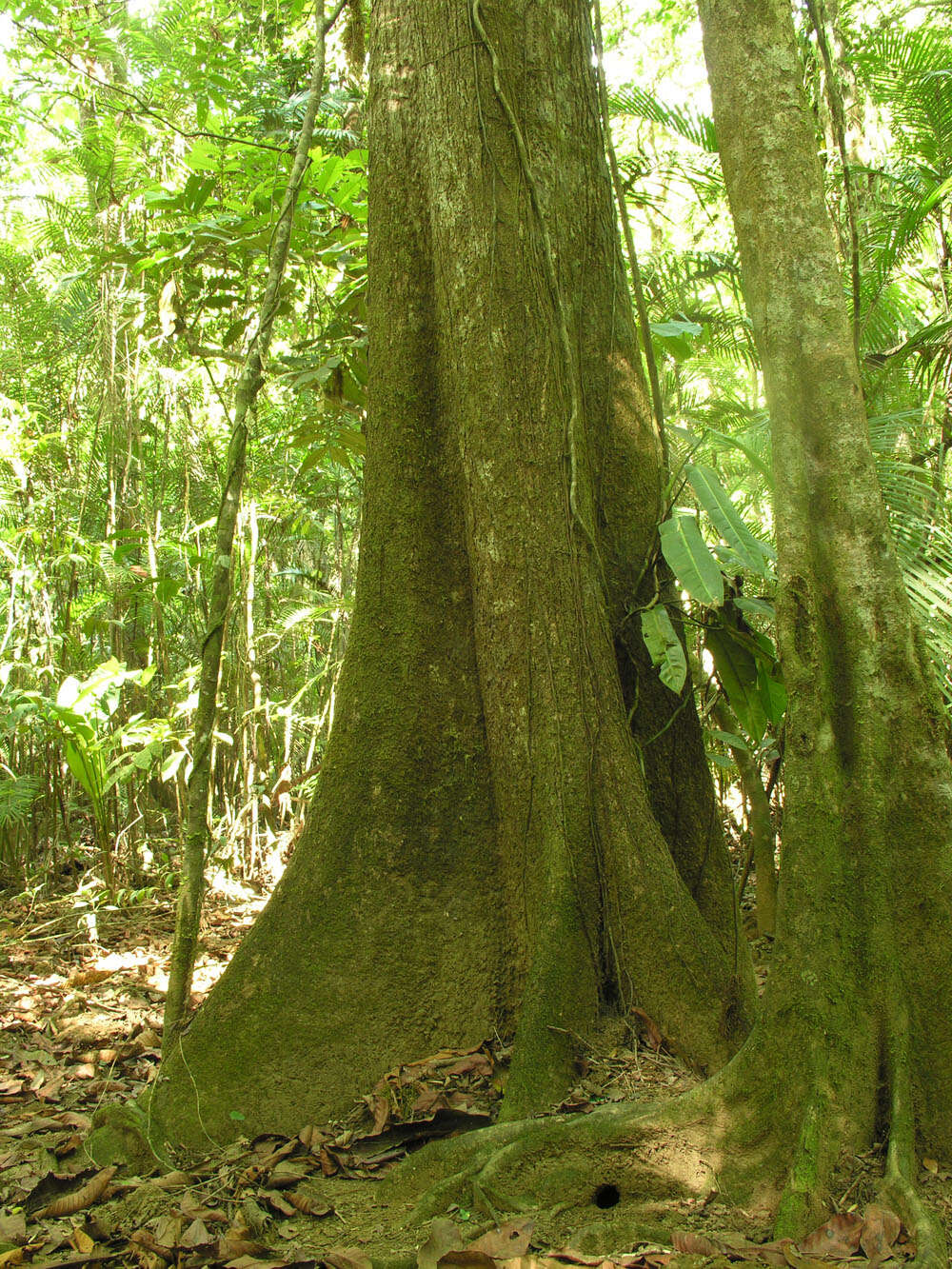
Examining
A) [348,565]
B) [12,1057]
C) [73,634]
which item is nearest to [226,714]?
[73,634]

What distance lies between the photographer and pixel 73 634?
197 inches

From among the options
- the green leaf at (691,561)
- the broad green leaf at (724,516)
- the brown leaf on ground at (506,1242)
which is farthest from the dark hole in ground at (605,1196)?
the broad green leaf at (724,516)

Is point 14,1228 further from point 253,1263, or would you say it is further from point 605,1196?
point 605,1196

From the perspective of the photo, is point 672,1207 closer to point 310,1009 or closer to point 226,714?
point 310,1009

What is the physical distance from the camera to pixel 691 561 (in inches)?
93.9

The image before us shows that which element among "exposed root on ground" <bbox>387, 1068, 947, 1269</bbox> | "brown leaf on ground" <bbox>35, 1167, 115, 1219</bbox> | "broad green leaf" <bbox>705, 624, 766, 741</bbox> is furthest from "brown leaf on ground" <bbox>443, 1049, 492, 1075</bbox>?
"broad green leaf" <bbox>705, 624, 766, 741</bbox>

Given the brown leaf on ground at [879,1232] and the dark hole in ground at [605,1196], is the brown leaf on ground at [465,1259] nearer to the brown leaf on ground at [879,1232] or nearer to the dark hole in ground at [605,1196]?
the dark hole in ground at [605,1196]

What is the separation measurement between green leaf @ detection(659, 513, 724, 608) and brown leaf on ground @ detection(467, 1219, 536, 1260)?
144 centimetres

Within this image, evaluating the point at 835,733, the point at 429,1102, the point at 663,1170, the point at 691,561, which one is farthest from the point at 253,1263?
the point at 691,561

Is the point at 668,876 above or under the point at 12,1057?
above

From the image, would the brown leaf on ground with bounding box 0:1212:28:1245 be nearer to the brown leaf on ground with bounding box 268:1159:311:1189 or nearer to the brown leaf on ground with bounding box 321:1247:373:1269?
the brown leaf on ground with bounding box 268:1159:311:1189

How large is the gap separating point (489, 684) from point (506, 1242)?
4.22 ft

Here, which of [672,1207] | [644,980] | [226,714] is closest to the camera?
[672,1207]

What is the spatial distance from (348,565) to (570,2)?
353 centimetres
